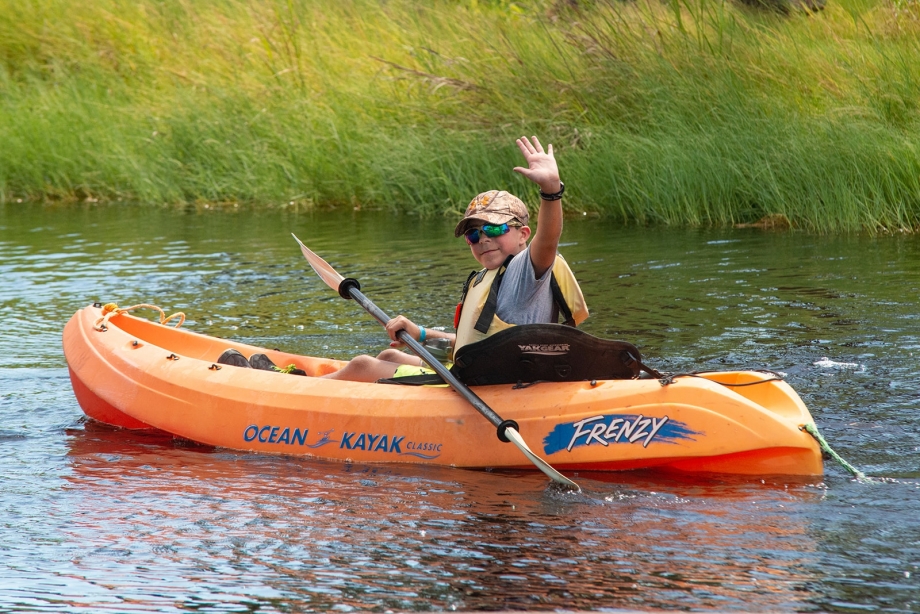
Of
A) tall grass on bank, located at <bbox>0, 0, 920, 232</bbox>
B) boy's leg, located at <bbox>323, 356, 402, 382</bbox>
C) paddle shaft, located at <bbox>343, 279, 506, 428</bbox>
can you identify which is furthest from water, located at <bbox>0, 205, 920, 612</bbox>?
tall grass on bank, located at <bbox>0, 0, 920, 232</bbox>

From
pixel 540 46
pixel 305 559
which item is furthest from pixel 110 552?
pixel 540 46

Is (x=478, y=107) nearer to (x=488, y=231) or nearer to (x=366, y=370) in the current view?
(x=366, y=370)

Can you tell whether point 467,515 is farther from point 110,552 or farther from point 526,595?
point 110,552

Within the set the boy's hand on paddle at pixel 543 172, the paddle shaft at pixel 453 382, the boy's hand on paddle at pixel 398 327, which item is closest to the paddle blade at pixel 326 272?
the boy's hand on paddle at pixel 398 327

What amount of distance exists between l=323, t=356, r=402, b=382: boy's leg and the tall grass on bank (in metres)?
5.71

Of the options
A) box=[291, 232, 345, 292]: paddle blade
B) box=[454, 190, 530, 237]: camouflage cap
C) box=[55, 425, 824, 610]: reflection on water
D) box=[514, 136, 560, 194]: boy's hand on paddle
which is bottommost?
box=[55, 425, 824, 610]: reflection on water

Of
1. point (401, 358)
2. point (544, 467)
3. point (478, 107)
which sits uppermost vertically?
point (478, 107)

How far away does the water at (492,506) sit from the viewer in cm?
354

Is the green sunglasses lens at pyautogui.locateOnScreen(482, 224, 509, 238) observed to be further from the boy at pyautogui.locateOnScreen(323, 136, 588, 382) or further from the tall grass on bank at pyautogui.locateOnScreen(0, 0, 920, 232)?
the tall grass on bank at pyautogui.locateOnScreen(0, 0, 920, 232)

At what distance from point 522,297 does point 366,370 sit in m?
1.18

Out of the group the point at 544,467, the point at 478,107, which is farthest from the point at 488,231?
the point at 478,107

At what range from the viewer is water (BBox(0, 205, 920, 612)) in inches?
139

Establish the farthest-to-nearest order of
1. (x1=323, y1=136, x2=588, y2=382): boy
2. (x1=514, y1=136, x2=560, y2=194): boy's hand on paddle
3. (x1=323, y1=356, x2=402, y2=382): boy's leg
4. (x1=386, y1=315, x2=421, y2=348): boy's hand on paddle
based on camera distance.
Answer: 1. (x1=323, y1=356, x2=402, y2=382): boy's leg
2. (x1=386, y1=315, x2=421, y2=348): boy's hand on paddle
3. (x1=323, y1=136, x2=588, y2=382): boy
4. (x1=514, y1=136, x2=560, y2=194): boy's hand on paddle

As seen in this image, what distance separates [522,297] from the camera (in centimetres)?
467
